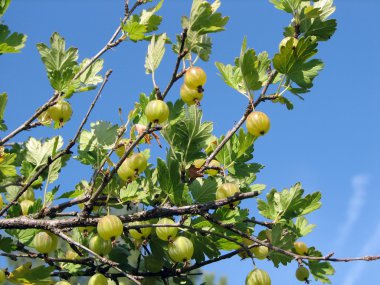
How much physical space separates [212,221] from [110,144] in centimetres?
100

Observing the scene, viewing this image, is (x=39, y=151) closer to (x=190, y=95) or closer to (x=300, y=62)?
(x=190, y=95)

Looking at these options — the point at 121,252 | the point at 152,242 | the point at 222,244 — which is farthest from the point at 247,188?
the point at 121,252

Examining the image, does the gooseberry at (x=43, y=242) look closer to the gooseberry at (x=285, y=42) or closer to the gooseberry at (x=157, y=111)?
the gooseberry at (x=157, y=111)

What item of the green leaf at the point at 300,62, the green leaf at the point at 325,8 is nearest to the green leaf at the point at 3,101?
the green leaf at the point at 300,62

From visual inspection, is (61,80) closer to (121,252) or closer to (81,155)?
(81,155)

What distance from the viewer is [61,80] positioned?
10.8 ft

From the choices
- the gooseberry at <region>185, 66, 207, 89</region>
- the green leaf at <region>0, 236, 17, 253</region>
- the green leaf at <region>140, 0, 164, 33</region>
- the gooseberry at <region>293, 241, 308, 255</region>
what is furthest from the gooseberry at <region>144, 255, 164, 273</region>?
the green leaf at <region>140, 0, 164, 33</region>

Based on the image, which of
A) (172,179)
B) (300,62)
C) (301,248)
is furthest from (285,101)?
(301,248)

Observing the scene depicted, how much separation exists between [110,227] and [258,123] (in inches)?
43.2

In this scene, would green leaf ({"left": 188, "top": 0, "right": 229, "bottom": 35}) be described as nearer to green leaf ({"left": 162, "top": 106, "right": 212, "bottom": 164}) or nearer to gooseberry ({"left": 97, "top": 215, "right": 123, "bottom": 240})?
green leaf ({"left": 162, "top": 106, "right": 212, "bottom": 164})

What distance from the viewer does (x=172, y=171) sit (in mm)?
2922

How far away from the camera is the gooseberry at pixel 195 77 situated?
9.59 ft

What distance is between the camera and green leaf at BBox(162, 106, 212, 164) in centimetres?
310

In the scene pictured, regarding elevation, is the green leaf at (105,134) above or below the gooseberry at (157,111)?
above
